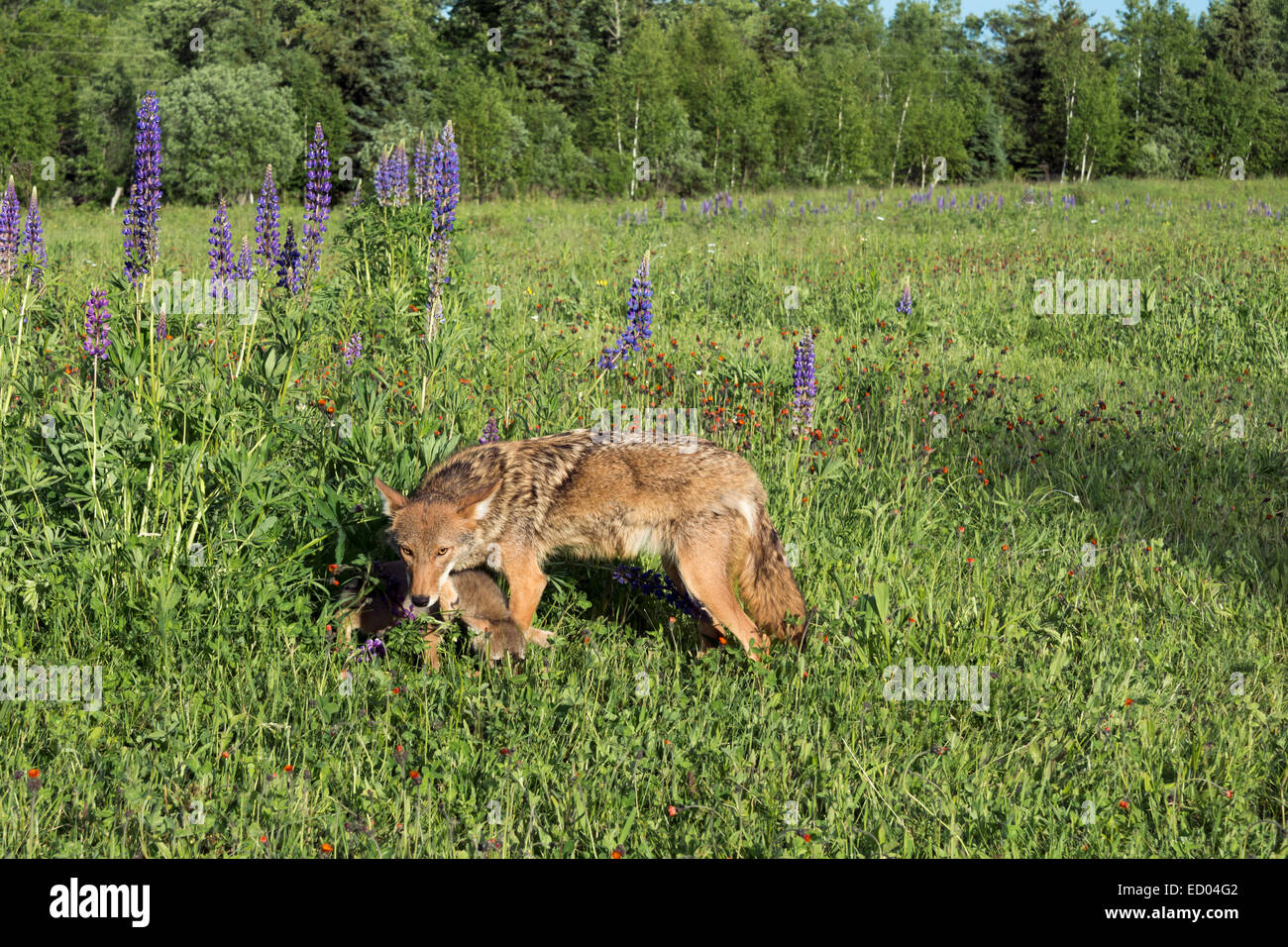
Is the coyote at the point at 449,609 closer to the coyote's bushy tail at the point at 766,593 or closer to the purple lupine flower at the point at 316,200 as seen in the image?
the coyote's bushy tail at the point at 766,593

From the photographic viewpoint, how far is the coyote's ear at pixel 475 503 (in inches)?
151

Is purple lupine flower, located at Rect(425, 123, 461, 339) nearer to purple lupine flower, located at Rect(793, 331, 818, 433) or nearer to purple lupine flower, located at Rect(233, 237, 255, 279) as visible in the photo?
purple lupine flower, located at Rect(233, 237, 255, 279)

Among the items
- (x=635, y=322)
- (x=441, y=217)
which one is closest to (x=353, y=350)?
(x=441, y=217)

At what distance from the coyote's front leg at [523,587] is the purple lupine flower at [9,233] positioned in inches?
149

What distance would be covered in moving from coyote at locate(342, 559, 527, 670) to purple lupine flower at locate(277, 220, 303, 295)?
3.36 metres

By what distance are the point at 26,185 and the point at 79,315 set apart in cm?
3259

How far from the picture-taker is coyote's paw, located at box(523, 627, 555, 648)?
405 centimetres

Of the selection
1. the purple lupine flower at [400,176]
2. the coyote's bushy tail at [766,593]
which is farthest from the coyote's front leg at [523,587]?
the purple lupine flower at [400,176]

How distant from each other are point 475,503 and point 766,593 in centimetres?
129

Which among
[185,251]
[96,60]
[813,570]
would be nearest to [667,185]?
[185,251]

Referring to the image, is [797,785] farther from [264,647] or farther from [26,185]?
[26,185]

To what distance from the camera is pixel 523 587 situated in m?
4.07

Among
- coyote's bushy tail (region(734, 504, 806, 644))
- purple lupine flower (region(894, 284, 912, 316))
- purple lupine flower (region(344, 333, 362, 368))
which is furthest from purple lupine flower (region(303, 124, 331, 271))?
purple lupine flower (region(894, 284, 912, 316))

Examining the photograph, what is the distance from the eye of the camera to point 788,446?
5.68 metres
